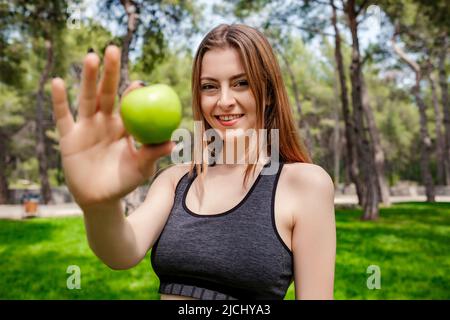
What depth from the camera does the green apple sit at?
1389 millimetres

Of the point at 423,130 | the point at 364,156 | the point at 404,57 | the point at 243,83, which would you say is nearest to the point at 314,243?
the point at 243,83

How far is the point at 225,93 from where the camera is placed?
1990mm

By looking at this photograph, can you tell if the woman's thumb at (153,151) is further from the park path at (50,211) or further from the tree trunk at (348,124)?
the tree trunk at (348,124)

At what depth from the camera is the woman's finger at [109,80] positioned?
1.33m

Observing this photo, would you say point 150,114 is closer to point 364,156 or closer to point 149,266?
point 149,266

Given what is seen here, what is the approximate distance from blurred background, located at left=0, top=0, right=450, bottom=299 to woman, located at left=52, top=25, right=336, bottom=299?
2793 millimetres

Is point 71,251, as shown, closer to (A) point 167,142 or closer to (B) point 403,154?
(A) point 167,142

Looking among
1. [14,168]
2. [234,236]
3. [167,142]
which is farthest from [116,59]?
[14,168]

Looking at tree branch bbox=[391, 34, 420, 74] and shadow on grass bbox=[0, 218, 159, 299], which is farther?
tree branch bbox=[391, 34, 420, 74]

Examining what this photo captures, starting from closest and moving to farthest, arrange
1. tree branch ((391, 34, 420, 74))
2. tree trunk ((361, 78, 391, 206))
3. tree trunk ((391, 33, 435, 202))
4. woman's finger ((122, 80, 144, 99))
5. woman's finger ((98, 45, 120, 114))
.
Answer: woman's finger ((98, 45, 120, 114)) < woman's finger ((122, 80, 144, 99)) < tree trunk ((361, 78, 391, 206)) < tree branch ((391, 34, 420, 74)) < tree trunk ((391, 33, 435, 202))

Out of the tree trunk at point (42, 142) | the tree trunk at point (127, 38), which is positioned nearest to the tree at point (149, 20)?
the tree trunk at point (127, 38)

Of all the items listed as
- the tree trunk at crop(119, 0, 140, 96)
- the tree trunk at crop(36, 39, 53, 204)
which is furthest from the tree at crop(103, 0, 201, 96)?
the tree trunk at crop(36, 39, 53, 204)

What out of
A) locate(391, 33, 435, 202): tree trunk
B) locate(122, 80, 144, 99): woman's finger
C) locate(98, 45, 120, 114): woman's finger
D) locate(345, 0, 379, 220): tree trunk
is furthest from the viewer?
locate(391, 33, 435, 202): tree trunk

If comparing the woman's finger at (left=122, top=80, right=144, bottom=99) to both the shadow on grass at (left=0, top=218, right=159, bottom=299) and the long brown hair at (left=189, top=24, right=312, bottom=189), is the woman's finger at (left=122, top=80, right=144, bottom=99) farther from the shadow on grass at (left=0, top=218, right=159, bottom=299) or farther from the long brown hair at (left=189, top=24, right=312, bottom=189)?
the shadow on grass at (left=0, top=218, right=159, bottom=299)
